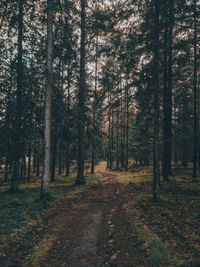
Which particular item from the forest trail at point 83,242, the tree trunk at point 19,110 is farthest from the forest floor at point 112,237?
the tree trunk at point 19,110

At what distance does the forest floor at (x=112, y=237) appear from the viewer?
14.5 ft

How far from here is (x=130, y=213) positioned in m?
7.81

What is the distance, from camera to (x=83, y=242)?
532cm

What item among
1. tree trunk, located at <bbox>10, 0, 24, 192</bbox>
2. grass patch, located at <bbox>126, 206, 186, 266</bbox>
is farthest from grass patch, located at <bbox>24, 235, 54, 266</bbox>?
tree trunk, located at <bbox>10, 0, 24, 192</bbox>

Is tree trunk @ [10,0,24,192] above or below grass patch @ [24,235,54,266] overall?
above

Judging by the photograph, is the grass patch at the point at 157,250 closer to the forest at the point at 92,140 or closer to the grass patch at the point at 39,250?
the forest at the point at 92,140

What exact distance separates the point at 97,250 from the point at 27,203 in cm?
594

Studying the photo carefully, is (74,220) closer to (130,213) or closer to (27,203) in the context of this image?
(130,213)

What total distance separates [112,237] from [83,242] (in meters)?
0.97

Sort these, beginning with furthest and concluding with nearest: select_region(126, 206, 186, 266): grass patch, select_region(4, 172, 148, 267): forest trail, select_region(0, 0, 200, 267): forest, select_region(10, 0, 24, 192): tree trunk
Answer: select_region(10, 0, 24, 192): tree trunk
select_region(0, 0, 200, 267): forest
select_region(4, 172, 148, 267): forest trail
select_region(126, 206, 186, 266): grass patch

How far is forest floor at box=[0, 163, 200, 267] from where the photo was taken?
4410mm

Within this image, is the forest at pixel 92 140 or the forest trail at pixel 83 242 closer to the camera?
the forest trail at pixel 83 242

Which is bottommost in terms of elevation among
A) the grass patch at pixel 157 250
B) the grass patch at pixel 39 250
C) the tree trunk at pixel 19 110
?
the grass patch at pixel 39 250

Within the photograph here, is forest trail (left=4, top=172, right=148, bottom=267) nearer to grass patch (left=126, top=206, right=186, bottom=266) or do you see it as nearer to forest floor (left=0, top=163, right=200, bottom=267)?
forest floor (left=0, top=163, right=200, bottom=267)
